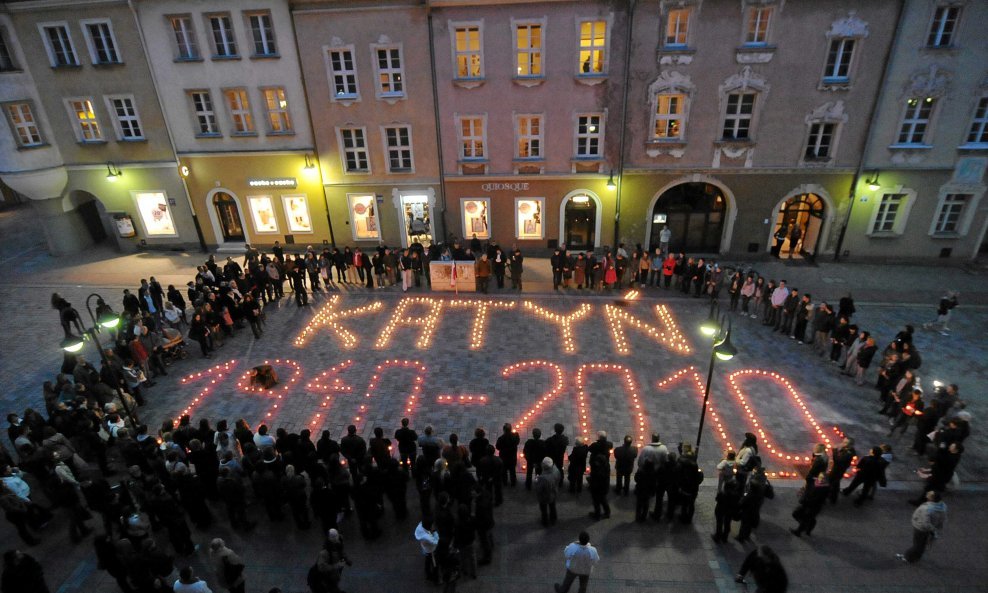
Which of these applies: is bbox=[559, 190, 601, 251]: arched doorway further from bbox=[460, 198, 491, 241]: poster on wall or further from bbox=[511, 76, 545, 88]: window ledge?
bbox=[511, 76, 545, 88]: window ledge

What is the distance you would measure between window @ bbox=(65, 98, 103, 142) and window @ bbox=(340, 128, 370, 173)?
11633mm

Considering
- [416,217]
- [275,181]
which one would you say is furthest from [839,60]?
[275,181]

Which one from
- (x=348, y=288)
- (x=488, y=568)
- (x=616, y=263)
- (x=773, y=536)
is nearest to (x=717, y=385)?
(x=773, y=536)

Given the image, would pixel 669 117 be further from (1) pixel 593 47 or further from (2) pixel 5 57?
(2) pixel 5 57

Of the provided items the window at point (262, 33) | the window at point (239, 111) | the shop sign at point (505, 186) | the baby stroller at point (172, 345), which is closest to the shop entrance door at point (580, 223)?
the shop sign at point (505, 186)

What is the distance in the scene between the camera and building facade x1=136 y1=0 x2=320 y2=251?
2342 centimetres

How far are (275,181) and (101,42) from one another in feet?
30.3

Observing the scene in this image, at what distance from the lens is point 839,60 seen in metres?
21.6

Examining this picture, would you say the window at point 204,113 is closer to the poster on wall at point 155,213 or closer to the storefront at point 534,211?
the poster on wall at point 155,213

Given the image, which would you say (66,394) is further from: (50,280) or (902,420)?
(902,420)

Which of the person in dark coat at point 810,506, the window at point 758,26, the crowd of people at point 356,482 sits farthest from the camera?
the window at point 758,26

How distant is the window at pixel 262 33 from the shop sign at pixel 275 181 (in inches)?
211

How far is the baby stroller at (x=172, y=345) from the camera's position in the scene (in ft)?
57.9

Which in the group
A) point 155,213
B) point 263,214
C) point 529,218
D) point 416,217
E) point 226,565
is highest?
point 155,213
